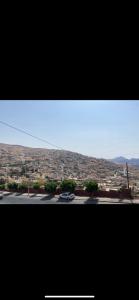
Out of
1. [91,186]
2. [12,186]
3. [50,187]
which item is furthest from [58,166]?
[91,186]

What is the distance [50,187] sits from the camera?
12.3 meters

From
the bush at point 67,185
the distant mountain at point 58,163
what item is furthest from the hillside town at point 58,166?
the bush at point 67,185

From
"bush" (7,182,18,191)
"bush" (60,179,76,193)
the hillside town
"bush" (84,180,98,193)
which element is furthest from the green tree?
"bush" (84,180,98,193)

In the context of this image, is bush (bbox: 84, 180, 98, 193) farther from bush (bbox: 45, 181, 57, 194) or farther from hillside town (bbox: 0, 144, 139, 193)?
bush (bbox: 45, 181, 57, 194)

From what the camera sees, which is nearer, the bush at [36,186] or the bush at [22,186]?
the bush at [36,186]

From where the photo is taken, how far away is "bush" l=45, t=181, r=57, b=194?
38.6 feet

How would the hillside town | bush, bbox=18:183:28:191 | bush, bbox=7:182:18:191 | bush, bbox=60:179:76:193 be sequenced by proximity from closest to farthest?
bush, bbox=60:179:76:193 < the hillside town < bush, bbox=18:183:28:191 < bush, bbox=7:182:18:191

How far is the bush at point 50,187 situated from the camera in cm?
1175

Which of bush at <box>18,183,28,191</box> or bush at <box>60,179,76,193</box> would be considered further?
bush at <box>18,183,28,191</box>

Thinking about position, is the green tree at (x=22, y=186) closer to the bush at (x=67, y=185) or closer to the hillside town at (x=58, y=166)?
the hillside town at (x=58, y=166)

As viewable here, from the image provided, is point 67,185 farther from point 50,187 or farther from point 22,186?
point 22,186
